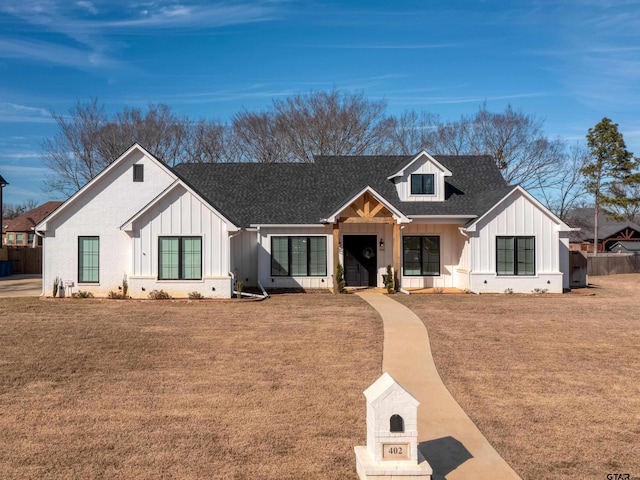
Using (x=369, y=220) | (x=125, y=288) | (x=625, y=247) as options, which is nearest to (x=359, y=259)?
(x=369, y=220)

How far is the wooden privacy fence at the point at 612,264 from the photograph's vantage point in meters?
35.2

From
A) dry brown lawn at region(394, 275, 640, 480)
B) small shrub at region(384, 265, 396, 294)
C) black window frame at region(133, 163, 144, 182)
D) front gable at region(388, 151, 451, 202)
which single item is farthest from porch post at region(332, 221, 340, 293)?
black window frame at region(133, 163, 144, 182)

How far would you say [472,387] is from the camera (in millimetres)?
8859

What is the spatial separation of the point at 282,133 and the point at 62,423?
38.5 metres

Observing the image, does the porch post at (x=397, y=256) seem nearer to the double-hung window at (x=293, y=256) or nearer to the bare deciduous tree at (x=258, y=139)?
the double-hung window at (x=293, y=256)

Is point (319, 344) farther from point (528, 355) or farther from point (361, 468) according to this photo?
point (361, 468)

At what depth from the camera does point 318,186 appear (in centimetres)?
2559

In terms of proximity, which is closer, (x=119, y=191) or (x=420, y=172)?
(x=119, y=191)

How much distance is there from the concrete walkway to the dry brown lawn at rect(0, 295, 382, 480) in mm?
613

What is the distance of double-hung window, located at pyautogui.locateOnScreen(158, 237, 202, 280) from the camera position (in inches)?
780

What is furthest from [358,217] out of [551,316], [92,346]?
[92,346]

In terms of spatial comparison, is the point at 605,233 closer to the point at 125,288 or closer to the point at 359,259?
the point at 359,259

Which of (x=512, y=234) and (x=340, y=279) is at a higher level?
(x=512, y=234)

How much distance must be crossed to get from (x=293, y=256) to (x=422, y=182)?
6.75m
